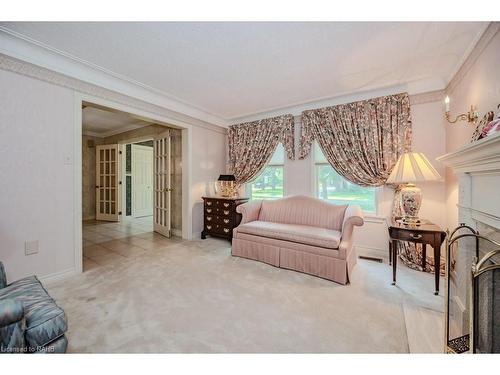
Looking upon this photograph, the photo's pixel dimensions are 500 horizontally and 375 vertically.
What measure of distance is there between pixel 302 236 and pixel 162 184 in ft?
10.4

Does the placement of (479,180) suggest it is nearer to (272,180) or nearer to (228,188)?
(272,180)

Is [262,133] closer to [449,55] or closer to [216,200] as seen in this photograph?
[216,200]

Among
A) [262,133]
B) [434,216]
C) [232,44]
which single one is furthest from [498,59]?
[262,133]

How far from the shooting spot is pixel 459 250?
1.78 meters

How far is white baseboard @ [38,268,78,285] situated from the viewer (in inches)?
91.6

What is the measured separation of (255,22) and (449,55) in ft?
6.92

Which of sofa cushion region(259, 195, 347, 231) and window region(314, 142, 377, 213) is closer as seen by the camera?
sofa cushion region(259, 195, 347, 231)

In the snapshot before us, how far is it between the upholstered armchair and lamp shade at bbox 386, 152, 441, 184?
315 cm

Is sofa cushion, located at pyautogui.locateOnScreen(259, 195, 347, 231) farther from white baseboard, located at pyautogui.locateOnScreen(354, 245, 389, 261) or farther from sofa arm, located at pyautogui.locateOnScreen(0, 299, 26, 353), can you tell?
sofa arm, located at pyautogui.locateOnScreen(0, 299, 26, 353)

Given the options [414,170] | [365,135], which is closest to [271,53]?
[365,135]

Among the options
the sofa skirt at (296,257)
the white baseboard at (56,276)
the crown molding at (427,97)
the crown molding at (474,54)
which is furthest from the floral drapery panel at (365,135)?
the white baseboard at (56,276)

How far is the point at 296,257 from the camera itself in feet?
8.80

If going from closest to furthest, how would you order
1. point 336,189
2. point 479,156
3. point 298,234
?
point 479,156 < point 298,234 < point 336,189

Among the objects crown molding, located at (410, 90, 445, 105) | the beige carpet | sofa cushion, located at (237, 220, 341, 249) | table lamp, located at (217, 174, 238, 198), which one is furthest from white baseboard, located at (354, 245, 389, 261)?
table lamp, located at (217, 174, 238, 198)
